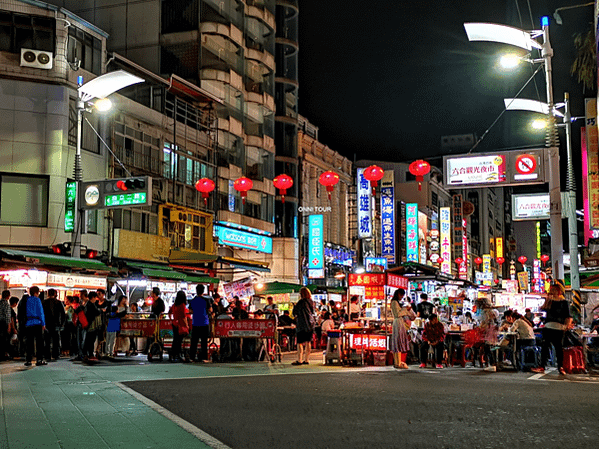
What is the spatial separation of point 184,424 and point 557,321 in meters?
10.2

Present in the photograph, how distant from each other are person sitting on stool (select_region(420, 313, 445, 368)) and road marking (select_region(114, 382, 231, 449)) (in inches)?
353

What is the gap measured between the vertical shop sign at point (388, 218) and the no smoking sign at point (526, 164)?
3955cm

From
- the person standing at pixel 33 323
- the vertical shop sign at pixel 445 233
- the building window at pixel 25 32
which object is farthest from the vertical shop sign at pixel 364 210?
the person standing at pixel 33 323

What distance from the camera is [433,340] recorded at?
59.1 ft

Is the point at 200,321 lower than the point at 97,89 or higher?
lower

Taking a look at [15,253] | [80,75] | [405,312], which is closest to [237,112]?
[80,75]

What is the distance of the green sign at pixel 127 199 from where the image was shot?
25766mm

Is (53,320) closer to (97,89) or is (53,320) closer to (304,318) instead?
(304,318)

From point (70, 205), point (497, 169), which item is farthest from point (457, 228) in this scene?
point (70, 205)

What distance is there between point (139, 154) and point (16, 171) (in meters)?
6.76

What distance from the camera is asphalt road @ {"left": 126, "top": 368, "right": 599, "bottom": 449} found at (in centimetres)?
727

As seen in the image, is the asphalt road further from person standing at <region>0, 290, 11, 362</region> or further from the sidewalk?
person standing at <region>0, 290, 11, 362</region>

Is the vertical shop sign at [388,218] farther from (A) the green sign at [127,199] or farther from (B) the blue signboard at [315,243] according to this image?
(A) the green sign at [127,199]

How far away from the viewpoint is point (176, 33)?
136 ft
